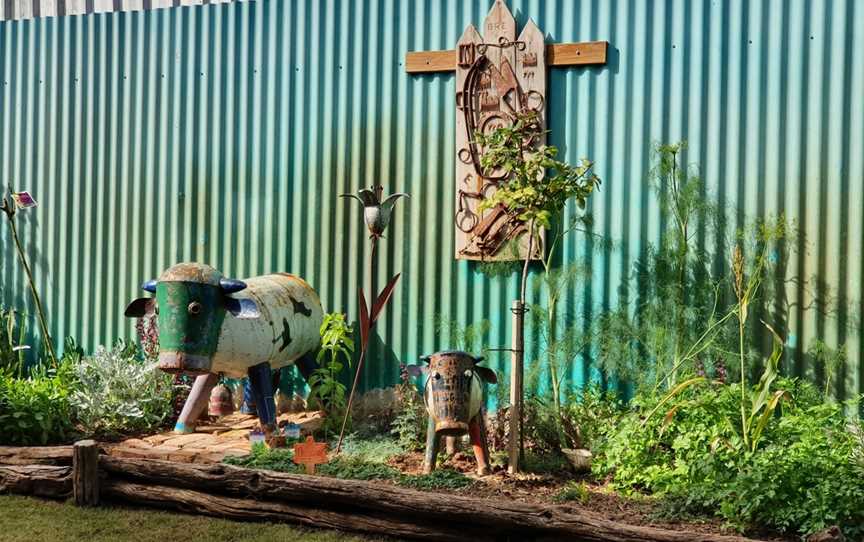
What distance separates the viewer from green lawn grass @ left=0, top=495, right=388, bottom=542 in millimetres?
5691

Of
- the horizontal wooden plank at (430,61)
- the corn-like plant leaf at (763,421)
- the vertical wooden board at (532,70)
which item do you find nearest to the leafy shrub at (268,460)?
the vertical wooden board at (532,70)

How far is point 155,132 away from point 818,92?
652cm

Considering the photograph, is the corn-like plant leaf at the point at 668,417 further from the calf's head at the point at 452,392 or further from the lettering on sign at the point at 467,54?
the lettering on sign at the point at 467,54

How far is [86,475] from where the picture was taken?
629cm

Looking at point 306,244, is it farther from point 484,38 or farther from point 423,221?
point 484,38

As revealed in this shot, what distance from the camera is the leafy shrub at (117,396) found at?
839 centimetres

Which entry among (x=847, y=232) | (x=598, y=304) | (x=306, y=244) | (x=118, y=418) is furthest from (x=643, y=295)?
(x=118, y=418)

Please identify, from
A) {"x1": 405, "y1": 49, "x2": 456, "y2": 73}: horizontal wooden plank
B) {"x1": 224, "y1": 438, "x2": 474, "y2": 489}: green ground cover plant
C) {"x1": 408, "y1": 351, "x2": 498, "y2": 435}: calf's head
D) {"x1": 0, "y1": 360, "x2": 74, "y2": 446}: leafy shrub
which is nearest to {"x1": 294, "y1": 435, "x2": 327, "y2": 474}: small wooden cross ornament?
{"x1": 224, "y1": 438, "x2": 474, "y2": 489}: green ground cover plant

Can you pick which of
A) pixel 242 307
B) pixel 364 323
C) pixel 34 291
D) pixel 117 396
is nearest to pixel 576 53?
pixel 364 323

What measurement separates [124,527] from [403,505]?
1792mm

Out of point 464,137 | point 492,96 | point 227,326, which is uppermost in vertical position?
point 492,96

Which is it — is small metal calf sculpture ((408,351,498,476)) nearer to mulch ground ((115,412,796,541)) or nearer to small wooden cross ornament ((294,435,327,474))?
mulch ground ((115,412,796,541))

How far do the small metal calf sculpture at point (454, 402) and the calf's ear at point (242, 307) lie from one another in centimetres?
148

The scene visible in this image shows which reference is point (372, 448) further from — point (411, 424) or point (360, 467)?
point (360, 467)
